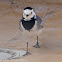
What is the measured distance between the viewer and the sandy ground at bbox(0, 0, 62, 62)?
18.5ft

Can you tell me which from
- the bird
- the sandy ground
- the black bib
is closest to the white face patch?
the bird

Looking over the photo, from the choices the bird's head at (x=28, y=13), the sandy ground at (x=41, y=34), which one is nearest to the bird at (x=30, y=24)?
the bird's head at (x=28, y=13)

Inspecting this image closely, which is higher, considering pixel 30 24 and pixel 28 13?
pixel 28 13

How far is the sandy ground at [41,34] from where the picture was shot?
18.5 feet

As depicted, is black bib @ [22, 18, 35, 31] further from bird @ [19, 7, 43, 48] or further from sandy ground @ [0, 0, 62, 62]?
sandy ground @ [0, 0, 62, 62]

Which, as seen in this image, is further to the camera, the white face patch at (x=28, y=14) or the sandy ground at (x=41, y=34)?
the sandy ground at (x=41, y=34)

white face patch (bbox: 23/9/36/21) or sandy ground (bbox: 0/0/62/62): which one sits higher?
white face patch (bbox: 23/9/36/21)

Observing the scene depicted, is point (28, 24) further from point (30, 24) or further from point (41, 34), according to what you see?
point (41, 34)

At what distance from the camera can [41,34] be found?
7070mm

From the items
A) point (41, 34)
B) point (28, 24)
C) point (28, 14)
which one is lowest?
point (41, 34)

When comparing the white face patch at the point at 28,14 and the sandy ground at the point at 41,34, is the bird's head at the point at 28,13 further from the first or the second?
the sandy ground at the point at 41,34

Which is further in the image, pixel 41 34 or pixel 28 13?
pixel 41 34

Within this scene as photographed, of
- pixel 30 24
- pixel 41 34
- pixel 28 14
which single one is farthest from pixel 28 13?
pixel 41 34

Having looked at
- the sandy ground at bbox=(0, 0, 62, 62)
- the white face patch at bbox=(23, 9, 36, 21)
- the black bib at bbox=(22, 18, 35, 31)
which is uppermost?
the white face patch at bbox=(23, 9, 36, 21)
